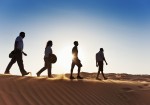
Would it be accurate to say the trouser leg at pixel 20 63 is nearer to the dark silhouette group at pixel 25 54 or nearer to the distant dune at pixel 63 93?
the dark silhouette group at pixel 25 54

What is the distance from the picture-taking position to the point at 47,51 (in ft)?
58.6

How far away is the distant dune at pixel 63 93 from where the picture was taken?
12.3m

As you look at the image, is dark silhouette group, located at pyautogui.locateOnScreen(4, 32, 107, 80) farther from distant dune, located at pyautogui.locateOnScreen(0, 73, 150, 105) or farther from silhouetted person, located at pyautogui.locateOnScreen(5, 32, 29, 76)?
distant dune, located at pyautogui.locateOnScreen(0, 73, 150, 105)

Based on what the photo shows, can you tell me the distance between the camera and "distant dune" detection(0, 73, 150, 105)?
12.3 m

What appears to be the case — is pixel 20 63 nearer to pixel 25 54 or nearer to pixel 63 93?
pixel 25 54

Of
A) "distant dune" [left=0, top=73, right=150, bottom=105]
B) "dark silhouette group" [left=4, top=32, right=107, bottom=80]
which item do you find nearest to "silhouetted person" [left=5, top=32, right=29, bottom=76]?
"dark silhouette group" [left=4, top=32, right=107, bottom=80]

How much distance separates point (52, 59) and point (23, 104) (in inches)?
246

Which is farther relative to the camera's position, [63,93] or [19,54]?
[19,54]

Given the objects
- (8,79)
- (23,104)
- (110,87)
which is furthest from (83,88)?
(23,104)

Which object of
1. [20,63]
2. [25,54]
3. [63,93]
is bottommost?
[63,93]

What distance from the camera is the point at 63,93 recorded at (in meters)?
14.2

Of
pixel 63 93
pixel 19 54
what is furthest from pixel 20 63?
pixel 63 93

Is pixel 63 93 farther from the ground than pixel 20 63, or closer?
closer

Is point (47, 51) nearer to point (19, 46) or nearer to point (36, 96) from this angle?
point (19, 46)
